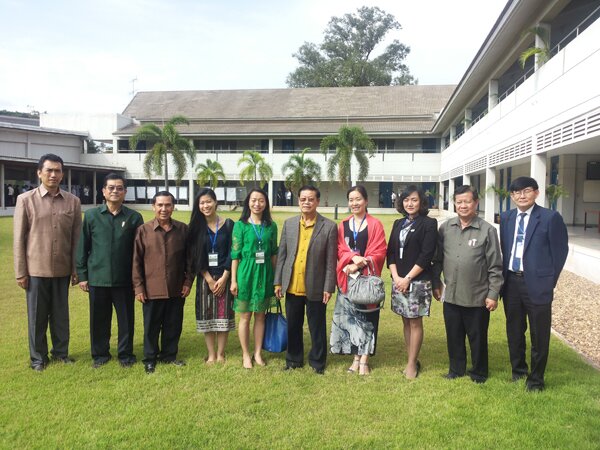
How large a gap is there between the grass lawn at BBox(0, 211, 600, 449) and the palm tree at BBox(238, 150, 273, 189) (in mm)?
27672

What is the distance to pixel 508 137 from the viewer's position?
1482cm

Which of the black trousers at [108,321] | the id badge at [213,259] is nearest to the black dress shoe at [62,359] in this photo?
the black trousers at [108,321]

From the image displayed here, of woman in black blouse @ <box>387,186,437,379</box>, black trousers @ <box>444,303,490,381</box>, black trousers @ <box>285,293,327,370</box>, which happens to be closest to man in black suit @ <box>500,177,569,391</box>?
black trousers @ <box>444,303,490,381</box>

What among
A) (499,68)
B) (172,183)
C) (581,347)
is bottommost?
(581,347)

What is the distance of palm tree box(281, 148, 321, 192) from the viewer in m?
31.6

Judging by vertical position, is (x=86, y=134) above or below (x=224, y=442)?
above

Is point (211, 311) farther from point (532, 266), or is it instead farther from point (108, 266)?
point (532, 266)

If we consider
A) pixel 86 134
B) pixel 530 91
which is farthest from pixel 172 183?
pixel 530 91

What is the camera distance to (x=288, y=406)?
3.66 m

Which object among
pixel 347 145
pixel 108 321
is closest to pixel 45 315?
pixel 108 321

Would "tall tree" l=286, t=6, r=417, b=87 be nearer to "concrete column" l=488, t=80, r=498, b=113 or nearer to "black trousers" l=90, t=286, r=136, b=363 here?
"concrete column" l=488, t=80, r=498, b=113

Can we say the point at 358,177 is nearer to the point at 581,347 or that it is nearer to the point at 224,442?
the point at 581,347

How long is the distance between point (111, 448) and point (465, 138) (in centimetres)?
2241

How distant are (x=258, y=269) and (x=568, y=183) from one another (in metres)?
16.5
